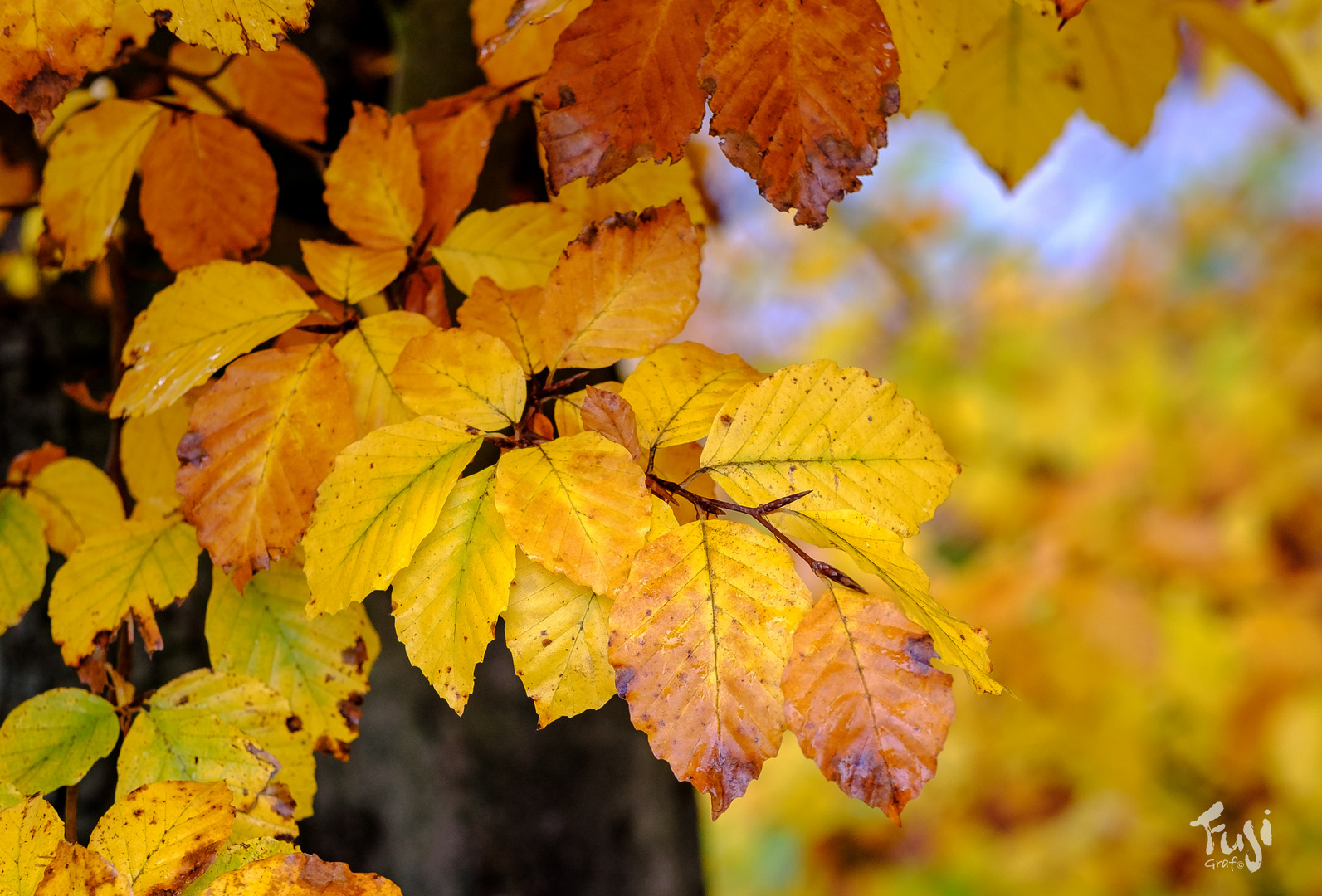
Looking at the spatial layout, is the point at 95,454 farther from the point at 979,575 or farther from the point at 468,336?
the point at 979,575

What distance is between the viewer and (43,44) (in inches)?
13.1

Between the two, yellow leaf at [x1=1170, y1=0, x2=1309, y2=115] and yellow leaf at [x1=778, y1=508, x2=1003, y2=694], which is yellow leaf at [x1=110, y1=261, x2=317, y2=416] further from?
yellow leaf at [x1=1170, y1=0, x2=1309, y2=115]

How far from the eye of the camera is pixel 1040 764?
249cm

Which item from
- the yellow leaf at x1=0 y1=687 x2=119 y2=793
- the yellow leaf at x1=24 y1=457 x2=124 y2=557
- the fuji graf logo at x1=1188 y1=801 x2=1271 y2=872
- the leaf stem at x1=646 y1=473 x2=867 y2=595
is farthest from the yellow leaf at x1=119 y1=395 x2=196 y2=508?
the fuji graf logo at x1=1188 y1=801 x2=1271 y2=872

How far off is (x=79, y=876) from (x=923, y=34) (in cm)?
53

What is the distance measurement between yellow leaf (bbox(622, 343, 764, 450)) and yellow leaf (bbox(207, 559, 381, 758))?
21 cm

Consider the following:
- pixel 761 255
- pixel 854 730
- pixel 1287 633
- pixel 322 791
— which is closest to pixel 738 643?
pixel 854 730

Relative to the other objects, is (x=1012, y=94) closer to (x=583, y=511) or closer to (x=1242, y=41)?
(x=1242, y=41)

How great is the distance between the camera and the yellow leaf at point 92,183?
0.49 m

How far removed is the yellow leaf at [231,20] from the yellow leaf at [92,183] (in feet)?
0.62

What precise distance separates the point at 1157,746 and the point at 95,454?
8.36 feet

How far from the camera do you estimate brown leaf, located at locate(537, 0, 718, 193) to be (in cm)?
37

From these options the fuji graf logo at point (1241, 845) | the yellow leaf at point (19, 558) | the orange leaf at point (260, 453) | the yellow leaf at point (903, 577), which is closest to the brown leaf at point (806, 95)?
the yellow leaf at point (903, 577)

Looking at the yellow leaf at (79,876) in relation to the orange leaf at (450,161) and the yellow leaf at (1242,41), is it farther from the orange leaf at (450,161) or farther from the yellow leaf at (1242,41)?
the yellow leaf at (1242,41)
